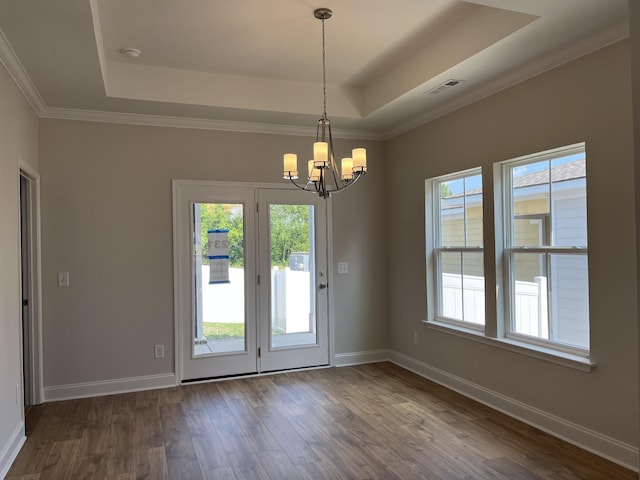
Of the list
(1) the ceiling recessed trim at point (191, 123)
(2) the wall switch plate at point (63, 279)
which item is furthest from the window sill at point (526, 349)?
(2) the wall switch plate at point (63, 279)

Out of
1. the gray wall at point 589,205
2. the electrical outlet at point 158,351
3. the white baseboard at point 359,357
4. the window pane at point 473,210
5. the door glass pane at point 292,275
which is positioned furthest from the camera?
the white baseboard at point 359,357

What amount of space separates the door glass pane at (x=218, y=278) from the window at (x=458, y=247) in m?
2.01

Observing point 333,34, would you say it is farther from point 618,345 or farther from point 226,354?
point 226,354

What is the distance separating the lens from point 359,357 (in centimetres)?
543

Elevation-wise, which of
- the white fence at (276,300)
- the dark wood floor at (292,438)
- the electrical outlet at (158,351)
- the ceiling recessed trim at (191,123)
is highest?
the ceiling recessed trim at (191,123)

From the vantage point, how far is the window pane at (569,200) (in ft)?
10.6

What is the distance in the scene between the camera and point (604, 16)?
8.95 ft

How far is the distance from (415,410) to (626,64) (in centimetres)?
289

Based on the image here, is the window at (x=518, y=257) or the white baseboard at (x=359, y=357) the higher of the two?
the window at (x=518, y=257)

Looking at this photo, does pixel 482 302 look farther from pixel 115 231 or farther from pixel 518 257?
pixel 115 231

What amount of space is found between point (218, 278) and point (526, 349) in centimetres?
295

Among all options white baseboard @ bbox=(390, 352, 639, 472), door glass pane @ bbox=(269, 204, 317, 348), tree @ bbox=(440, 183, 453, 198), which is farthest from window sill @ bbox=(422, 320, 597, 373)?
door glass pane @ bbox=(269, 204, 317, 348)

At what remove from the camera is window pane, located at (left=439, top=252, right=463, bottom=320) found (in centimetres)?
449

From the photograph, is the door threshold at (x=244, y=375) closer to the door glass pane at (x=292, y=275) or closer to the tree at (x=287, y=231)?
the door glass pane at (x=292, y=275)
